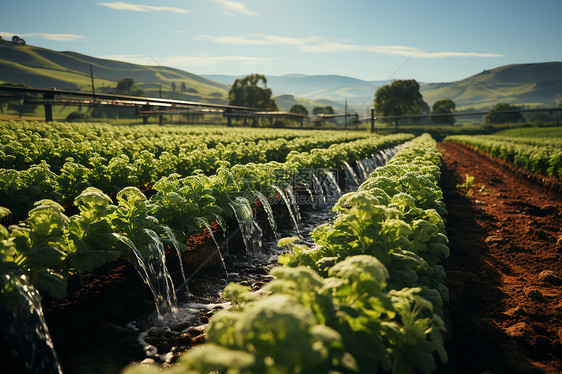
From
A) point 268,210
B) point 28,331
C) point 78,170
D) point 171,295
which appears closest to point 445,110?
point 268,210

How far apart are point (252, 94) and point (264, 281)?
10664cm

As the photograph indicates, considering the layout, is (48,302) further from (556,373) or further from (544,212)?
(544,212)

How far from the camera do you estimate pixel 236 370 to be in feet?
4.90

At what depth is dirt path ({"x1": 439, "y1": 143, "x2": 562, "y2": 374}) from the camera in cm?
375

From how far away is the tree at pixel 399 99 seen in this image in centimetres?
10525

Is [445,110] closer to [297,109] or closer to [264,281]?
[297,109]

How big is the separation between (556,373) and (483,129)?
97834 millimetres

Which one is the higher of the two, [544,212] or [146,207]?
[146,207]

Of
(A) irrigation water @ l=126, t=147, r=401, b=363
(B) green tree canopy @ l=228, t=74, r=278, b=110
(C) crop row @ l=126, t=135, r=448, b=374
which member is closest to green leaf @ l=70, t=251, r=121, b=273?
(A) irrigation water @ l=126, t=147, r=401, b=363

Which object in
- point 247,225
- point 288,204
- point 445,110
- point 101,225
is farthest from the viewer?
point 445,110

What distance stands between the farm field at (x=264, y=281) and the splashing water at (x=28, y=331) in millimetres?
19

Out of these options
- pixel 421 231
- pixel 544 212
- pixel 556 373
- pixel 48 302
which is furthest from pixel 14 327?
pixel 544 212

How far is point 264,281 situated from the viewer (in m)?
6.39

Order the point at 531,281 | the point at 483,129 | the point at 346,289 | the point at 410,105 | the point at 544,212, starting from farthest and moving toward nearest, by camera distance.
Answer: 1. the point at 410,105
2. the point at 483,129
3. the point at 544,212
4. the point at 531,281
5. the point at 346,289
